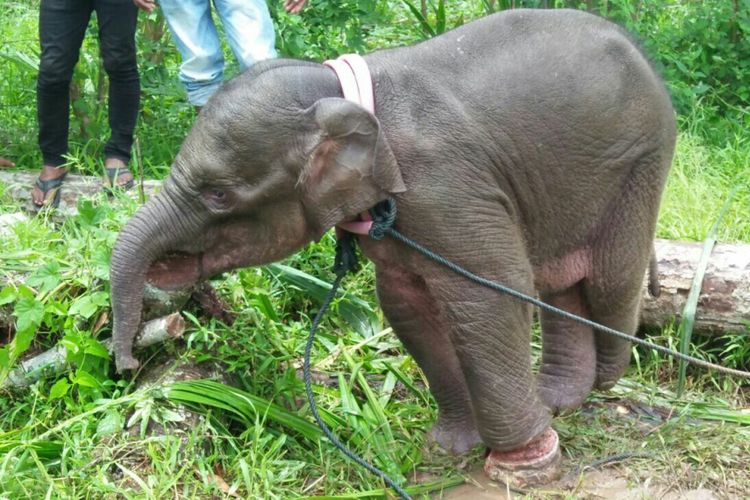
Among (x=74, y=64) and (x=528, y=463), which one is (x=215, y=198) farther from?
(x=74, y=64)

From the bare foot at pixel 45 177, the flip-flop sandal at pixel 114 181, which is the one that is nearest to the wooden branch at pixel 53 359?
the flip-flop sandal at pixel 114 181

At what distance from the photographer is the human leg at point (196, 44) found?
602cm

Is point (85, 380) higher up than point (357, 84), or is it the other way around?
point (357, 84)

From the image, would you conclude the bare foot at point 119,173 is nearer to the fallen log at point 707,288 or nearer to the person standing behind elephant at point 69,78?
the person standing behind elephant at point 69,78

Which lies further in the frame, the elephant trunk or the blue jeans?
the blue jeans

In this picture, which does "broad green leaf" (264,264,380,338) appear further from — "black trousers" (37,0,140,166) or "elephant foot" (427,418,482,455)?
"black trousers" (37,0,140,166)

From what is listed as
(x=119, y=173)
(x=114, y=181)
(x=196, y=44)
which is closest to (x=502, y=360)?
(x=114, y=181)

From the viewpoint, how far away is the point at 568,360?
4707 millimetres

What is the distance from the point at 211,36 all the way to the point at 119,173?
96 centimetres

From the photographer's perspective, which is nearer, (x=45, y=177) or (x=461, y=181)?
(x=461, y=181)

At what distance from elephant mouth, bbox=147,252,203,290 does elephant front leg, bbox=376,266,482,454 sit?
69 cm

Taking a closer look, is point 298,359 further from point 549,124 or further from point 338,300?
point 549,124

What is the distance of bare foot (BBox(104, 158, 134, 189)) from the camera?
6223mm

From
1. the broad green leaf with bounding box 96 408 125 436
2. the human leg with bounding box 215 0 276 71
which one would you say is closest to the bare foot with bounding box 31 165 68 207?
the human leg with bounding box 215 0 276 71
